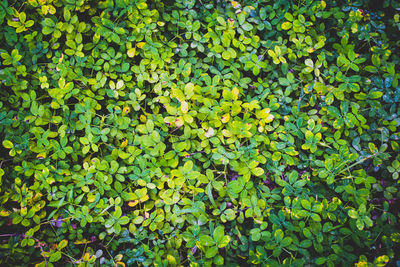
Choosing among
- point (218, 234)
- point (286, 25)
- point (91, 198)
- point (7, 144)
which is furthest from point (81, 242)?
point (286, 25)

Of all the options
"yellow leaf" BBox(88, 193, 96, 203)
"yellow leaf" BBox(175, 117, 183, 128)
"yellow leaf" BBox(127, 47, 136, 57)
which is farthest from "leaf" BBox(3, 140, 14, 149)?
"yellow leaf" BBox(175, 117, 183, 128)

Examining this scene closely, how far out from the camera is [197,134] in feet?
6.57

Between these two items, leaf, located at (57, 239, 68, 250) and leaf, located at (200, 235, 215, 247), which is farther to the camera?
leaf, located at (57, 239, 68, 250)

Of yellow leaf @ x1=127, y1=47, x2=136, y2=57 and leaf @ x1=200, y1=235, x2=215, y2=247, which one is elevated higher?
yellow leaf @ x1=127, y1=47, x2=136, y2=57

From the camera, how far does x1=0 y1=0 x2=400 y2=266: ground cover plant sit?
5.96 feet

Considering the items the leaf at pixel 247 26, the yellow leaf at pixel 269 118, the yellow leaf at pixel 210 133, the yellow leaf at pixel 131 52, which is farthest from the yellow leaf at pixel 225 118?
the yellow leaf at pixel 131 52

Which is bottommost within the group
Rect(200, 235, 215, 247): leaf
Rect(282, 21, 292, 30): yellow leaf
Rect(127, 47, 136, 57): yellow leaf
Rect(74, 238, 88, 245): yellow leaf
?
Rect(74, 238, 88, 245): yellow leaf

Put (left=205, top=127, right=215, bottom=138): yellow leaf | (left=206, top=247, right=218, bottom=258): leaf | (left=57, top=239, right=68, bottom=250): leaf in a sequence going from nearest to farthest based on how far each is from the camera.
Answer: (left=206, top=247, right=218, bottom=258): leaf
(left=57, top=239, right=68, bottom=250): leaf
(left=205, top=127, right=215, bottom=138): yellow leaf

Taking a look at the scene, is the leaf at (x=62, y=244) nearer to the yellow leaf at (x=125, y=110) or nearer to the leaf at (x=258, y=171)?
the yellow leaf at (x=125, y=110)

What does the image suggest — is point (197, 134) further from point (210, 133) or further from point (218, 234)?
point (218, 234)

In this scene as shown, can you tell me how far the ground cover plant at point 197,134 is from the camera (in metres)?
1.82

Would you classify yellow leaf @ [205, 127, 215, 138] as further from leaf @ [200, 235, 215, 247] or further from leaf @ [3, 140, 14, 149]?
leaf @ [3, 140, 14, 149]

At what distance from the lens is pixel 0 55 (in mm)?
1983

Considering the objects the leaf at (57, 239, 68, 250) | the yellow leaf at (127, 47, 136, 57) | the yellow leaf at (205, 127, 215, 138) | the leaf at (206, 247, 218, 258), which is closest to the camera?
the leaf at (206, 247, 218, 258)
